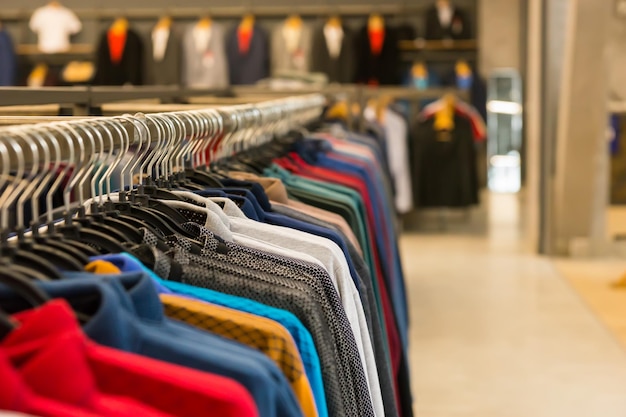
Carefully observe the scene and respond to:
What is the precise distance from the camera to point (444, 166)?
335 inches

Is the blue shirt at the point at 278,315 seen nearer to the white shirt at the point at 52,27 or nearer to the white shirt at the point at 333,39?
the white shirt at the point at 333,39

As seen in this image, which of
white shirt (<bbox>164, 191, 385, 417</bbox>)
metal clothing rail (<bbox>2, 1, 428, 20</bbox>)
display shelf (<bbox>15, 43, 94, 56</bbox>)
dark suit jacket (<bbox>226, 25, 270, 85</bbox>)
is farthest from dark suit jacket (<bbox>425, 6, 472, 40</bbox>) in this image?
white shirt (<bbox>164, 191, 385, 417</bbox>)

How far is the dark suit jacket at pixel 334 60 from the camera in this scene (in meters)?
11.1

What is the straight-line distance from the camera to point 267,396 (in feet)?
3.46

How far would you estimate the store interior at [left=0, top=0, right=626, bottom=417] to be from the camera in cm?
104

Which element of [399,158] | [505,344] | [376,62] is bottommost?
[505,344]

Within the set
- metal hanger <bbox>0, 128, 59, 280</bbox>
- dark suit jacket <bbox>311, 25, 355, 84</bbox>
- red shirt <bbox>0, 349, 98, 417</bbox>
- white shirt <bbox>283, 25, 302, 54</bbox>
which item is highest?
metal hanger <bbox>0, 128, 59, 280</bbox>

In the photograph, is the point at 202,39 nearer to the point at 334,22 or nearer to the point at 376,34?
the point at 334,22

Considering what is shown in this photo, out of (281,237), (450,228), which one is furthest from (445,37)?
(281,237)

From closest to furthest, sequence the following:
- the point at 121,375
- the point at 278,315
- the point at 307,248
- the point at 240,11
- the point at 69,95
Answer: the point at 121,375
the point at 278,315
the point at 307,248
the point at 69,95
the point at 240,11

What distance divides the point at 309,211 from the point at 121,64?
964 cm

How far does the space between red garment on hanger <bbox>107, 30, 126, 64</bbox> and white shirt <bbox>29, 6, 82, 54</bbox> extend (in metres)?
0.56

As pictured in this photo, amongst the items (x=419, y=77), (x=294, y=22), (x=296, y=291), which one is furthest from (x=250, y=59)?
(x=296, y=291)

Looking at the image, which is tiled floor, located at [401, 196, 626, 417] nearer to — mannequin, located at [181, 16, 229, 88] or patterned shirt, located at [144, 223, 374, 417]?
patterned shirt, located at [144, 223, 374, 417]
